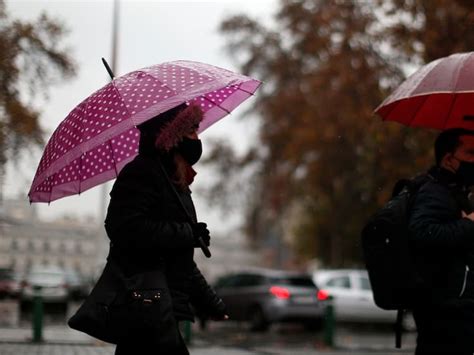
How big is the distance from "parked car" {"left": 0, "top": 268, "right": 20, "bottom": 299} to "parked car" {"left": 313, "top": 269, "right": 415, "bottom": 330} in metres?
20.0

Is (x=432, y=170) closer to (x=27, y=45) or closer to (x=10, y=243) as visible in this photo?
(x=27, y=45)

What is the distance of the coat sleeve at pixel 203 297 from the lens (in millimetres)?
4273

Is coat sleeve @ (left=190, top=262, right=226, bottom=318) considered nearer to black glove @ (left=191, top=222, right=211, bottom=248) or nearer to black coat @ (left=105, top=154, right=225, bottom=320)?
black coat @ (left=105, top=154, right=225, bottom=320)

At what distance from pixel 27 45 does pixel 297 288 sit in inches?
338

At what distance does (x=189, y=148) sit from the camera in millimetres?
4363

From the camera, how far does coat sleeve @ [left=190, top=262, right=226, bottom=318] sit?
427 centimetres

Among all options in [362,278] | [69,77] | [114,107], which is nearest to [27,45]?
[69,77]

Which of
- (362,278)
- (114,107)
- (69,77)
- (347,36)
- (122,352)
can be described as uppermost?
(347,36)

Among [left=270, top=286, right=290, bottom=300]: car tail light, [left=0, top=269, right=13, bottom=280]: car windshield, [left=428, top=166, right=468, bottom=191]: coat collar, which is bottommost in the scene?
[left=0, top=269, right=13, bottom=280]: car windshield

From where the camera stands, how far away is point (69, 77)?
22.4m

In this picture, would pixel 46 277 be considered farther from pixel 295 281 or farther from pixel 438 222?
pixel 438 222

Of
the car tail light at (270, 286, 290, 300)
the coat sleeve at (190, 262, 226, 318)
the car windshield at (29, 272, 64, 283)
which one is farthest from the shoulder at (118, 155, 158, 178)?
the car windshield at (29, 272, 64, 283)

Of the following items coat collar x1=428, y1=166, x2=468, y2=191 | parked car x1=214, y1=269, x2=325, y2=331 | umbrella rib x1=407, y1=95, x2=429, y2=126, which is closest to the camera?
coat collar x1=428, y1=166, x2=468, y2=191

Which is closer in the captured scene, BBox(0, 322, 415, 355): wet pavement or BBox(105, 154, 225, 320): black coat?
BBox(105, 154, 225, 320): black coat
